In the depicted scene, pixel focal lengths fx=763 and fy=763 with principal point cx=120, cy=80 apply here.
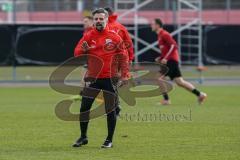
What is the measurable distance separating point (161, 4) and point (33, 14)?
22.5 ft

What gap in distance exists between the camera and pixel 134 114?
17297mm

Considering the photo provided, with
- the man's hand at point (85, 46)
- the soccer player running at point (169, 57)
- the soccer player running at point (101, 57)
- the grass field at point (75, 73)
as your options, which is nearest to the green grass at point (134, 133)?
the soccer player running at point (101, 57)

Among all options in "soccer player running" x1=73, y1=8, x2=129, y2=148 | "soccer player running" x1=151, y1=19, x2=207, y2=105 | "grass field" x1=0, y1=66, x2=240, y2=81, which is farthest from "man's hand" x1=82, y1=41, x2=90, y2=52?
"grass field" x1=0, y1=66, x2=240, y2=81

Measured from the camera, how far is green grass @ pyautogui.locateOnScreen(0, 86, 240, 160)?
1113cm

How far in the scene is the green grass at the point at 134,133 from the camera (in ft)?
36.5

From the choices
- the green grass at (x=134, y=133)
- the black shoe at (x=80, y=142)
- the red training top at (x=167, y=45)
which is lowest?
the green grass at (x=134, y=133)

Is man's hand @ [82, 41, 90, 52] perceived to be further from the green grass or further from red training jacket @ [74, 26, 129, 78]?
the green grass

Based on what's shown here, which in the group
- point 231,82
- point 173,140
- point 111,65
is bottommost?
point 231,82

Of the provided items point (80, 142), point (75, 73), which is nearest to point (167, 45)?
point (80, 142)

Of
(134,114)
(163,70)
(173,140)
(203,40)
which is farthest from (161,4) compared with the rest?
(173,140)

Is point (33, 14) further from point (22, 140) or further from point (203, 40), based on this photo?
point (22, 140)

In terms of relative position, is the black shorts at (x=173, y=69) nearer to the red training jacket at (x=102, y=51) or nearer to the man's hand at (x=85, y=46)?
the red training jacket at (x=102, y=51)

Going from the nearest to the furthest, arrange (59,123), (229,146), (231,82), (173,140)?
1. (229,146)
2. (173,140)
3. (59,123)
4. (231,82)

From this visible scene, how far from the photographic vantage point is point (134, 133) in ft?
45.2
